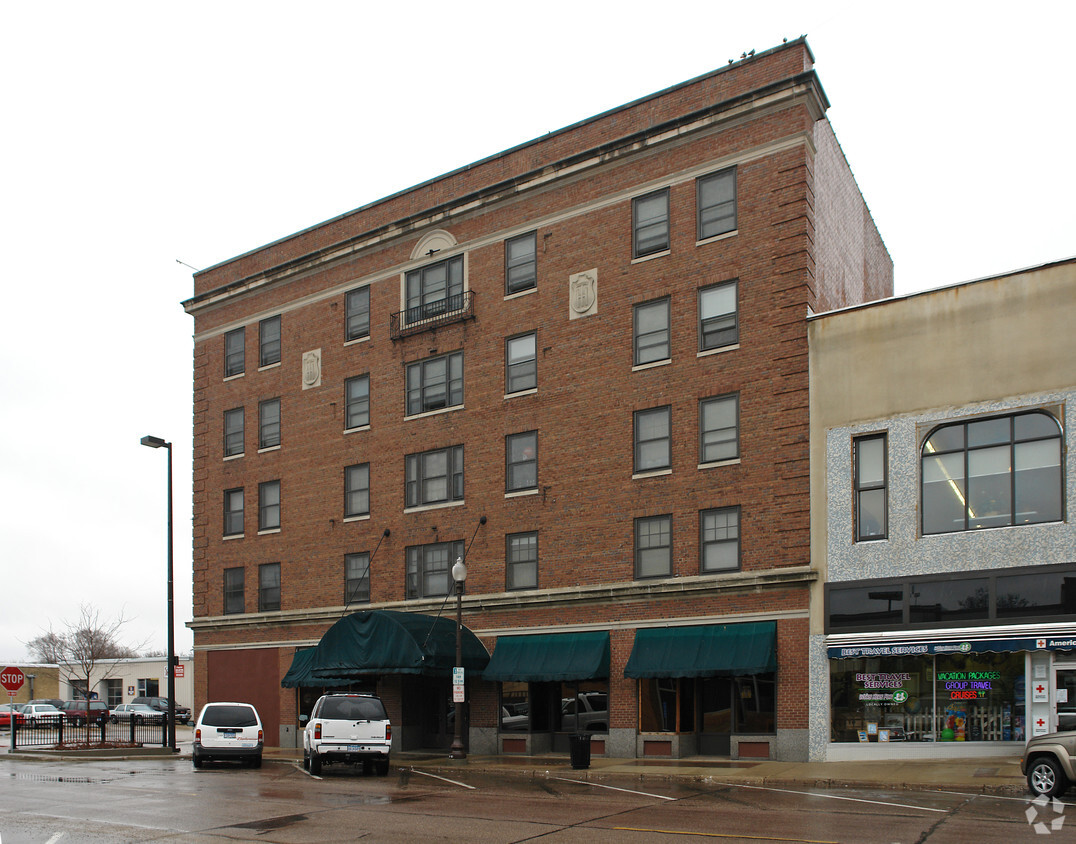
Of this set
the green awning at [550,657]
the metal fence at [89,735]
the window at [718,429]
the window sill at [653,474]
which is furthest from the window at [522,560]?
the metal fence at [89,735]

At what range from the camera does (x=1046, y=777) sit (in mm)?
18781

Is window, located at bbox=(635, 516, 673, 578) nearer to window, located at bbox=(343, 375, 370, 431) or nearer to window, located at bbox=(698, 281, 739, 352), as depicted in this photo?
window, located at bbox=(698, 281, 739, 352)

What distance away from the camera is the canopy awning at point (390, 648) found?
3253 cm

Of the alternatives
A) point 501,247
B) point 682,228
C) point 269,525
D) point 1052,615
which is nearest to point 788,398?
point 682,228

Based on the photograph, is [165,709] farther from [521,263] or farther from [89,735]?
[521,263]

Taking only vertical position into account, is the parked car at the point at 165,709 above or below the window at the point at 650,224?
below

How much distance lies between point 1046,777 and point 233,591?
31167mm

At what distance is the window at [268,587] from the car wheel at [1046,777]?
91.9ft

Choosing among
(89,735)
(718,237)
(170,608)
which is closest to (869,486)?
(718,237)

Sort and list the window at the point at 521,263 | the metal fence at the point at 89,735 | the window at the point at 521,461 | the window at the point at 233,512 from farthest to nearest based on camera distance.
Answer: the window at the point at 233,512, the metal fence at the point at 89,735, the window at the point at 521,263, the window at the point at 521,461

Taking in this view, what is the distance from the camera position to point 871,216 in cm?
3838

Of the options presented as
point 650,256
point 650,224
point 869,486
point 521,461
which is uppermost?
point 650,224

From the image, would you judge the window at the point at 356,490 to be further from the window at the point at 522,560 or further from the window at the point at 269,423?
the window at the point at 522,560

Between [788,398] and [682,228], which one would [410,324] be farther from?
[788,398]
